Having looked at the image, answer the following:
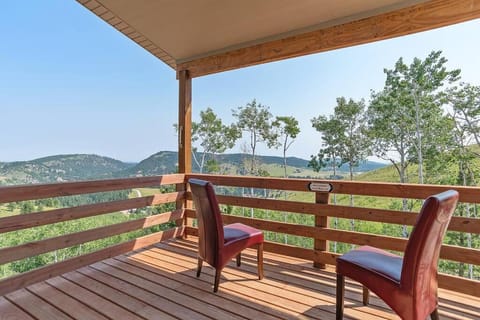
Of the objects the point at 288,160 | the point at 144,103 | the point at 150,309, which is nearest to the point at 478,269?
the point at 288,160

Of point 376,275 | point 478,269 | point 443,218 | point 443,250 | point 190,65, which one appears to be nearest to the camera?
point 443,218

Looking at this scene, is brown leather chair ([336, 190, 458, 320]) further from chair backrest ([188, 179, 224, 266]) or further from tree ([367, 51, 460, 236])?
tree ([367, 51, 460, 236])

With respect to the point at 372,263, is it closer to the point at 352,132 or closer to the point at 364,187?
the point at 364,187

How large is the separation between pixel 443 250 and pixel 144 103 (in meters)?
8.61

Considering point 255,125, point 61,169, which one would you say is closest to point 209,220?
point 61,169

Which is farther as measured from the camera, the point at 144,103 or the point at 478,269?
the point at 144,103

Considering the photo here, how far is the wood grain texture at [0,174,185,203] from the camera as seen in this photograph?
227cm

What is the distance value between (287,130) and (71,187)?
372cm

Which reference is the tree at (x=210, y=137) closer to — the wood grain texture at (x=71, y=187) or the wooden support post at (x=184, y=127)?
the wooden support post at (x=184, y=127)

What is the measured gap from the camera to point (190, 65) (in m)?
3.71

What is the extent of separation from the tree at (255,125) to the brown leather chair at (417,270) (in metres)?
3.69

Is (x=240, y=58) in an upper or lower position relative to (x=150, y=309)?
upper

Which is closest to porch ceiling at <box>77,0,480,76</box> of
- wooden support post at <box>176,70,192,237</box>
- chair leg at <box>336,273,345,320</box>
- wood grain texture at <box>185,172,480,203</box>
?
wooden support post at <box>176,70,192,237</box>

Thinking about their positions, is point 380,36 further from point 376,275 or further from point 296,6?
point 376,275
